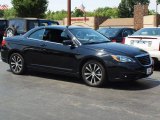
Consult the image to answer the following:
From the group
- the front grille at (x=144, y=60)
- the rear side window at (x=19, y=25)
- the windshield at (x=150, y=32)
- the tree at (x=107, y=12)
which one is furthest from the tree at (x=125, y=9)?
the front grille at (x=144, y=60)

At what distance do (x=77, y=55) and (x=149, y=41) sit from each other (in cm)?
329

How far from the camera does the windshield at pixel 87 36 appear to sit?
9.09m

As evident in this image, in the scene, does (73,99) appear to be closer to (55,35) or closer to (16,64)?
(55,35)

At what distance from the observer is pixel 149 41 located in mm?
11141

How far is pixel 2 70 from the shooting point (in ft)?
36.4

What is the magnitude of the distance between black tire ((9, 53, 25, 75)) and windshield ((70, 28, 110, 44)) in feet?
5.89

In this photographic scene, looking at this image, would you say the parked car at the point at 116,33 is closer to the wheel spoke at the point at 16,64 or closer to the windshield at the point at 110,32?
the windshield at the point at 110,32

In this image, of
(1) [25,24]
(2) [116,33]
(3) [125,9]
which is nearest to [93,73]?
(2) [116,33]

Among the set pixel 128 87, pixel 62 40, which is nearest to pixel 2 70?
pixel 62 40

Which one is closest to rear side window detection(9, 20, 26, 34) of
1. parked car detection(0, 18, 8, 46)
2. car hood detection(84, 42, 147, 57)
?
parked car detection(0, 18, 8, 46)

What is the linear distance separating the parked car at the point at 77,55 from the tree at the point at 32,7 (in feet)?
94.9

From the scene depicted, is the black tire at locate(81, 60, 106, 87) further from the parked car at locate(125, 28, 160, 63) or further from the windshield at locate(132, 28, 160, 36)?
the windshield at locate(132, 28, 160, 36)

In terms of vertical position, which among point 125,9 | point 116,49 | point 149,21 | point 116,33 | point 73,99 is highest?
point 125,9

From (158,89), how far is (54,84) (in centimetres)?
249
